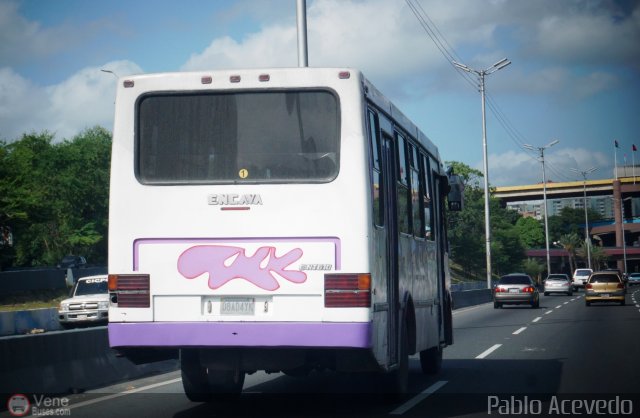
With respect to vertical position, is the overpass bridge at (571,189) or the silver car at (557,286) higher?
the overpass bridge at (571,189)

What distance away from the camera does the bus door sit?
10.2 m

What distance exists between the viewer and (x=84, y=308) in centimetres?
3095

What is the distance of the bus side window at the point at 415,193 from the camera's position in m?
12.5

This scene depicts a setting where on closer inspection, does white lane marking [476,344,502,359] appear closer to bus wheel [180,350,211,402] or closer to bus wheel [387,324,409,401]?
bus wheel [387,324,409,401]

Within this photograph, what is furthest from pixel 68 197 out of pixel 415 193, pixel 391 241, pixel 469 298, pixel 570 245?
pixel 570 245

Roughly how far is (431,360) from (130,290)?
6.51m

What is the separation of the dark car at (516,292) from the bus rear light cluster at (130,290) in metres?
34.5

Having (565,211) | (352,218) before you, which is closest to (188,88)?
(352,218)

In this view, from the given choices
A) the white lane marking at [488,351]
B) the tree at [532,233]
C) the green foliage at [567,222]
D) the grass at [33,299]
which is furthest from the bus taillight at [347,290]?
the green foliage at [567,222]

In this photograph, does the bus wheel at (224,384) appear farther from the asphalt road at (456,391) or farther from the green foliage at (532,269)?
the green foliage at (532,269)

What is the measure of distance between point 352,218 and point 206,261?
4.83ft

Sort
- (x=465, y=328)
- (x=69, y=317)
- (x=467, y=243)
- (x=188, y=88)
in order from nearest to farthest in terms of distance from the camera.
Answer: (x=188, y=88), (x=465, y=328), (x=69, y=317), (x=467, y=243)

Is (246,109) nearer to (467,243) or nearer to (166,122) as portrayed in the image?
(166,122)

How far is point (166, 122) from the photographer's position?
9.59 meters
